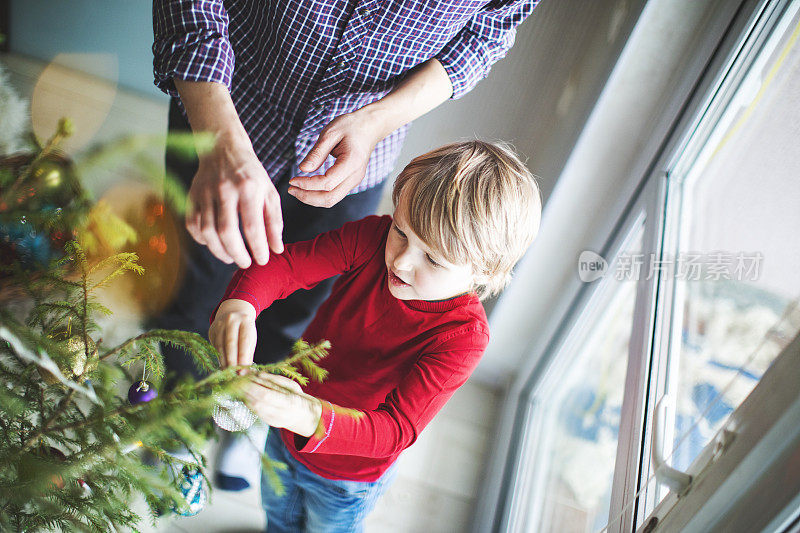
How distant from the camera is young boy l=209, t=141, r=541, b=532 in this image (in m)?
0.78

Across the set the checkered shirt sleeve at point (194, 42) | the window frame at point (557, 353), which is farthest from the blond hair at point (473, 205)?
the window frame at point (557, 353)

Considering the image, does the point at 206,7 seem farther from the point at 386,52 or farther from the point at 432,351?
the point at 432,351

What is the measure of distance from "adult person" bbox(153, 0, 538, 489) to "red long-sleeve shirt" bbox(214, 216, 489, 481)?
2.9 inches

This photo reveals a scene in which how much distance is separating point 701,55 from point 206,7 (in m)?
1.06

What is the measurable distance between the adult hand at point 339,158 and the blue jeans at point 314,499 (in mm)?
582

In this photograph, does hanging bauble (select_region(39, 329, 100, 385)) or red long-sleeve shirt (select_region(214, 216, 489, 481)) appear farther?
red long-sleeve shirt (select_region(214, 216, 489, 481))

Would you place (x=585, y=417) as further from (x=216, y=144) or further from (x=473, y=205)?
(x=216, y=144)

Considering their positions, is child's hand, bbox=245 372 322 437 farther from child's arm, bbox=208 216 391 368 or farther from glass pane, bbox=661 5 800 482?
glass pane, bbox=661 5 800 482

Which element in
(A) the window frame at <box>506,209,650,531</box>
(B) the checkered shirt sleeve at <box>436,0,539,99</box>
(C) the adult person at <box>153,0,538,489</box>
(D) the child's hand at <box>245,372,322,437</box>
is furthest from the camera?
(A) the window frame at <box>506,209,650,531</box>

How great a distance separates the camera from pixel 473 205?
84cm

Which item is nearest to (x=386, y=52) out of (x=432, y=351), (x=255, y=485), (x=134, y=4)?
(x=432, y=351)

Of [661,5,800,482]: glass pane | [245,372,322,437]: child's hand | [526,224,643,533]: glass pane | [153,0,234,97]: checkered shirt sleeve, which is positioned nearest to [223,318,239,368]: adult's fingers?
[245,372,322,437]: child's hand

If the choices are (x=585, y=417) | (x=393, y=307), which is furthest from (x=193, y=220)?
(x=585, y=417)

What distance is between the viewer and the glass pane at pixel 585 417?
135 cm
